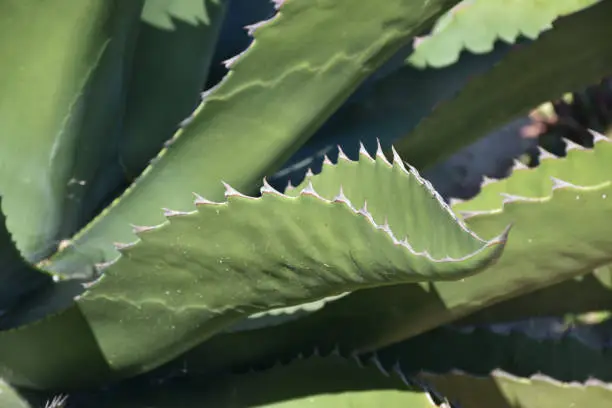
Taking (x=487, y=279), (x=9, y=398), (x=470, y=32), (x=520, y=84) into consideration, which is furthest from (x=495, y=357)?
(x=9, y=398)

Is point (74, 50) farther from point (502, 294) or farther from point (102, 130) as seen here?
point (502, 294)

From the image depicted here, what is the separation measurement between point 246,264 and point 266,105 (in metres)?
0.18

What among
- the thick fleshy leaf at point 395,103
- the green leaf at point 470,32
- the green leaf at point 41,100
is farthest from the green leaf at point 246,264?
the green leaf at point 470,32

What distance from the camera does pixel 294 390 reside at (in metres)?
0.72

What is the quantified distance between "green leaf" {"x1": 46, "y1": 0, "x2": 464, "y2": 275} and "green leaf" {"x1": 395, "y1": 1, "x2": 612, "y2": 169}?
0.20 meters

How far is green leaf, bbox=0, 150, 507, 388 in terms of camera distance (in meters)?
0.45

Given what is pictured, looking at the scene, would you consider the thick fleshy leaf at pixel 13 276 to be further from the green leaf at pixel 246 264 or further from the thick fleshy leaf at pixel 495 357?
the thick fleshy leaf at pixel 495 357

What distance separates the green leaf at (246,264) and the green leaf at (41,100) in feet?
0.35

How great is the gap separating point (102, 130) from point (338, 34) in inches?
11.0

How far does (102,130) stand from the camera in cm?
74

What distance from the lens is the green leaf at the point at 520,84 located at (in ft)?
2.60

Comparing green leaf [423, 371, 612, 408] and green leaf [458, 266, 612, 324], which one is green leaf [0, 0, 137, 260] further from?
green leaf [458, 266, 612, 324]

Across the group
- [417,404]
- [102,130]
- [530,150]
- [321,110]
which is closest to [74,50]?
[102,130]

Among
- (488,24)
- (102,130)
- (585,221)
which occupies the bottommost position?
(585,221)
